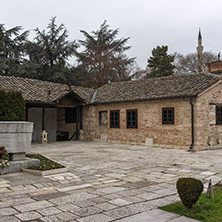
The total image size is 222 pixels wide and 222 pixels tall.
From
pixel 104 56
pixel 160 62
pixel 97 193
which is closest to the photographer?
pixel 97 193

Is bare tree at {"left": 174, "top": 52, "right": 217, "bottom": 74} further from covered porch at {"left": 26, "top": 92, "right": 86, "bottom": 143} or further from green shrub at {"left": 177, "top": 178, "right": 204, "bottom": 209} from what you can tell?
green shrub at {"left": 177, "top": 178, "right": 204, "bottom": 209}

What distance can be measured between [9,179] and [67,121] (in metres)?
13.0

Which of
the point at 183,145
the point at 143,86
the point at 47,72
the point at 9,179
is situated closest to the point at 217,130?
the point at 183,145

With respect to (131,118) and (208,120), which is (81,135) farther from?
(208,120)

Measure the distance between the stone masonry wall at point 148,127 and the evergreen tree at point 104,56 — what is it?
11578 millimetres

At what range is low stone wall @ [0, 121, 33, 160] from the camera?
6.91 metres

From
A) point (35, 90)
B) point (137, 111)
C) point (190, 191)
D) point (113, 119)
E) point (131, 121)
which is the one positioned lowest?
point (190, 191)

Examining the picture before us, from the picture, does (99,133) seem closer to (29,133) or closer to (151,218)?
(29,133)

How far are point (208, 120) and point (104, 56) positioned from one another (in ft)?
59.9

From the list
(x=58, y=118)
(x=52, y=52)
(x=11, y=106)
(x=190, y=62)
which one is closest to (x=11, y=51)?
(x=52, y=52)

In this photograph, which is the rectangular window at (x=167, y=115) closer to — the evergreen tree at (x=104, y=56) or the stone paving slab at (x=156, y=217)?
the stone paving slab at (x=156, y=217)

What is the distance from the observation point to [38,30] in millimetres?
27016

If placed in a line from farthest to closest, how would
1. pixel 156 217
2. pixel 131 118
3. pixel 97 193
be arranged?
pixel 131 118 < pixel 97 193 < pixel 156 217

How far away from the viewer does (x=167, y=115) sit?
1370 cm
